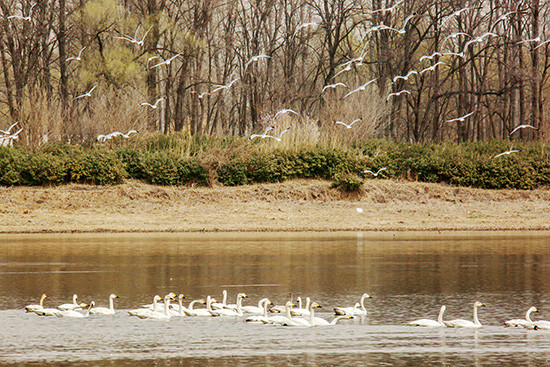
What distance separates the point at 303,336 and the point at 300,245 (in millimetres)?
9174

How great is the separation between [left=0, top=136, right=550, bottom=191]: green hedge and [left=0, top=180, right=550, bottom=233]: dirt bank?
2.05 ft

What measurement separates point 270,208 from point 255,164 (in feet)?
10.9

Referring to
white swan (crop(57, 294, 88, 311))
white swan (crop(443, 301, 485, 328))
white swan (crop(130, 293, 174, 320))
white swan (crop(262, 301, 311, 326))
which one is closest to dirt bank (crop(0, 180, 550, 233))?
white swan (crop(57, 294, 88, 311))

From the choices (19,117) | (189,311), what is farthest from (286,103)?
(189,311)

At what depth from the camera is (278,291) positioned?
11000 mm

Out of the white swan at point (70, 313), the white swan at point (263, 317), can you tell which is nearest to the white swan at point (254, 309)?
the white swan at point (263, 317)

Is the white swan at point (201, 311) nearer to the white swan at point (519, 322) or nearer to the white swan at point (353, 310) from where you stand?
the white swan at point (353, 310)

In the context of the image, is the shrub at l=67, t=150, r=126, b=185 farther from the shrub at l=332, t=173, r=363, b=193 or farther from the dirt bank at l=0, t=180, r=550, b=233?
the shrub at l=332, t=173, r=363, b=193

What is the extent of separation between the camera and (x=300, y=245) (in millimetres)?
17469

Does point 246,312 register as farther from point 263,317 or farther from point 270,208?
point 270,208

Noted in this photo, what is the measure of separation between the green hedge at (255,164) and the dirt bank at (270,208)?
2.05 ft

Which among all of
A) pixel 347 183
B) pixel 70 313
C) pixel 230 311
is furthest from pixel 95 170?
pixel 230 311

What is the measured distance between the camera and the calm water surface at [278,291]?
7.30m

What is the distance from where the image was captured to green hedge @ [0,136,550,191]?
1008 inches
